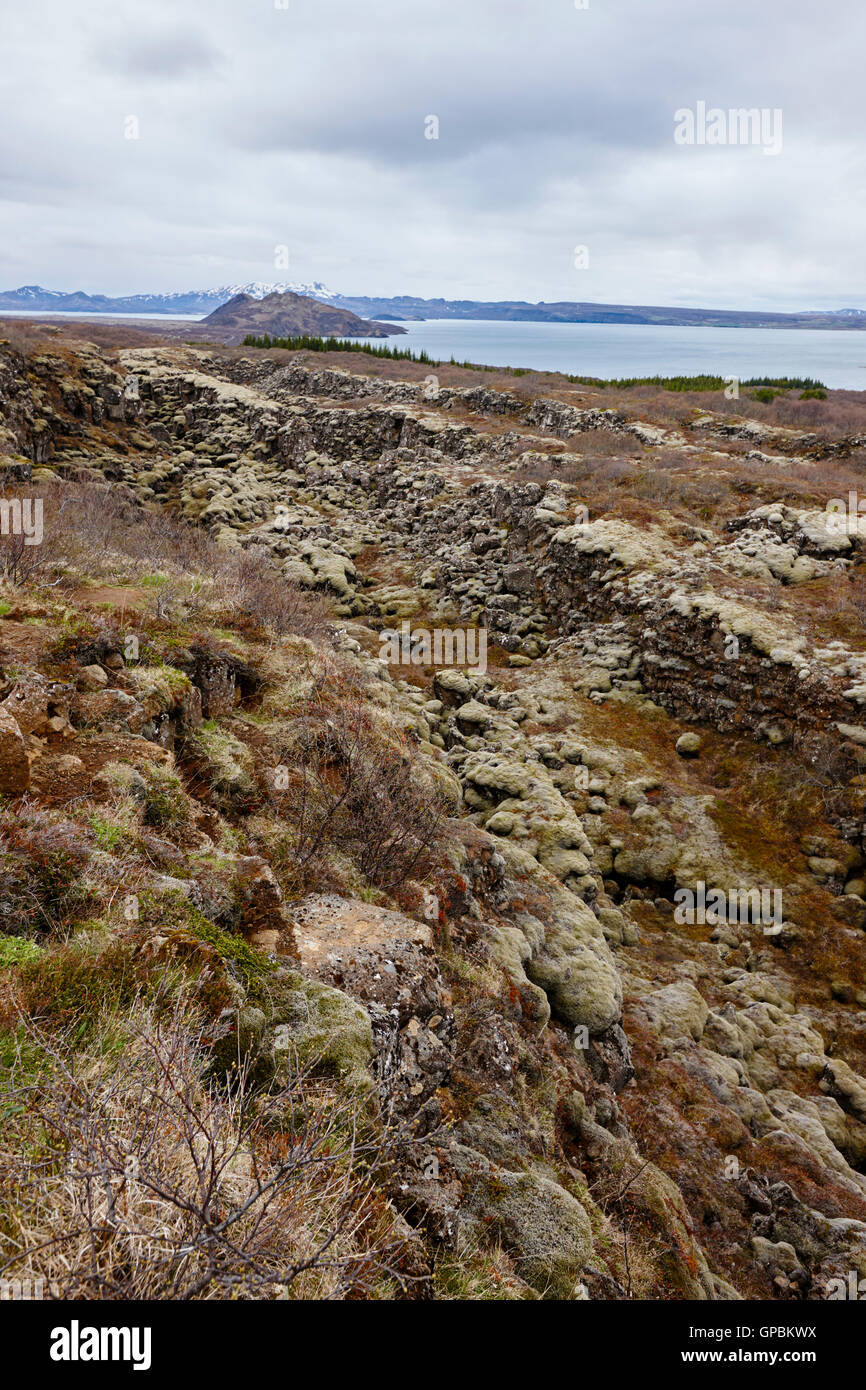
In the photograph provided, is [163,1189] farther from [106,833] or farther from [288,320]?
[288,320]

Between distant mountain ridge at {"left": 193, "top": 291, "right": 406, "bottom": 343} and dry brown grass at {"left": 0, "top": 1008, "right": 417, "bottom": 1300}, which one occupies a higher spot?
distant mountain ridge at {"left": 193, "top": 291, "right": 406, "bottom": 343}

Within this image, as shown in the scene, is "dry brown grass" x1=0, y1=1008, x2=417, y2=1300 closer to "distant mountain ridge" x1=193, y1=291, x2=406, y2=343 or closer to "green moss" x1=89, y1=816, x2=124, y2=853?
"green moss" x1=89, y1=816, x2=124, y2=853

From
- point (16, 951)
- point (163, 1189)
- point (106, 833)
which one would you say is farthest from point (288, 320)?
point (163, 1189)

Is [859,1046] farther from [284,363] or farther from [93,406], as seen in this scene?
[284,363]

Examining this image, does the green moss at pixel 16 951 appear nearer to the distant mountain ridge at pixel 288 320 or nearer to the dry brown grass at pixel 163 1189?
the dry brown grass at pixel 163 1189

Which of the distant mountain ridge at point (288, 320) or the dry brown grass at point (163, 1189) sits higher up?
the distant mountain ridge at point (288, 320)

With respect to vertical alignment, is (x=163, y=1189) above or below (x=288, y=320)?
below

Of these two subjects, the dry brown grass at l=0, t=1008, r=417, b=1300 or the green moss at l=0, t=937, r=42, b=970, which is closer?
the dry brown grass at l=0, t=1008, r=417, b=1300

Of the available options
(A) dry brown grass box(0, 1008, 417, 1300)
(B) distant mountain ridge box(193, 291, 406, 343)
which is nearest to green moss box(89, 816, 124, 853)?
(A) dry brown grass box(0, 1008, 417, 1300)

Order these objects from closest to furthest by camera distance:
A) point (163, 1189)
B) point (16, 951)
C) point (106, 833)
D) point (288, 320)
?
point (163, 1189) → point (16, 951) → point (106, 833) → point (288, 320)

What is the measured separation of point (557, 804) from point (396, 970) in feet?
23.1

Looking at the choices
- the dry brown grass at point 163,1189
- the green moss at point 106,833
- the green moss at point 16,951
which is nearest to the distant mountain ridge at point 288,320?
the green moss at point 106,833

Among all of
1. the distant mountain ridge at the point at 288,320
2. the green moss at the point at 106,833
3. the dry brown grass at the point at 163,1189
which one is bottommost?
the dry brown grass at the point at 163,1189

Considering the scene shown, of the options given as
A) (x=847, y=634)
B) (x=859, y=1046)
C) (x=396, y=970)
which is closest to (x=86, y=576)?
(x=396, y=970)
